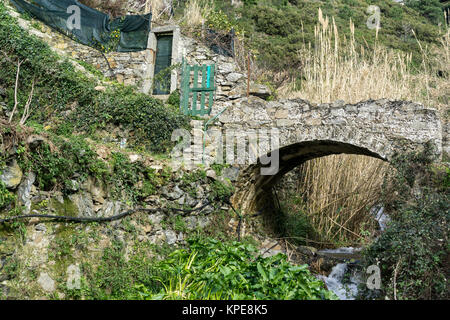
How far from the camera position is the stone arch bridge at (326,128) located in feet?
18.3

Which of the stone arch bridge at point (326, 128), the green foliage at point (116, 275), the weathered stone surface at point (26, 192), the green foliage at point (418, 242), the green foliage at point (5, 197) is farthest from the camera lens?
the stone arch bridge at point (326, 128)

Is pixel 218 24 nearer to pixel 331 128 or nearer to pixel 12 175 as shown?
pixel 331 128

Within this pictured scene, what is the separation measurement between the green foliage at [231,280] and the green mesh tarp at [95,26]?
574 cm

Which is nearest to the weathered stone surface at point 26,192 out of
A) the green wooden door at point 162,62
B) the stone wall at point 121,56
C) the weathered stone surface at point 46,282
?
the weathered stone surface at point 46,282

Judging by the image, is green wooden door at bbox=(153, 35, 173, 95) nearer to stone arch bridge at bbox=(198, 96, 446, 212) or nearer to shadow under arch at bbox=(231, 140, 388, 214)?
stone arch bridge at bbox=(198, 96, 446, 212)

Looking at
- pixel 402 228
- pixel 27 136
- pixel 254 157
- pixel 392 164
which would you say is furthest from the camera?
pixel 254 157

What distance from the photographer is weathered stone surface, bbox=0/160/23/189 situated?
11.9ft

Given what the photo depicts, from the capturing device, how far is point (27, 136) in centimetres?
393

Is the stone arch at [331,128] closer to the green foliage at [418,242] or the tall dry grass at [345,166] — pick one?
the green foliage at [418,242]

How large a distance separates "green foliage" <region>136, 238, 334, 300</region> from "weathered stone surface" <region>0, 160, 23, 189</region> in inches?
58.2
